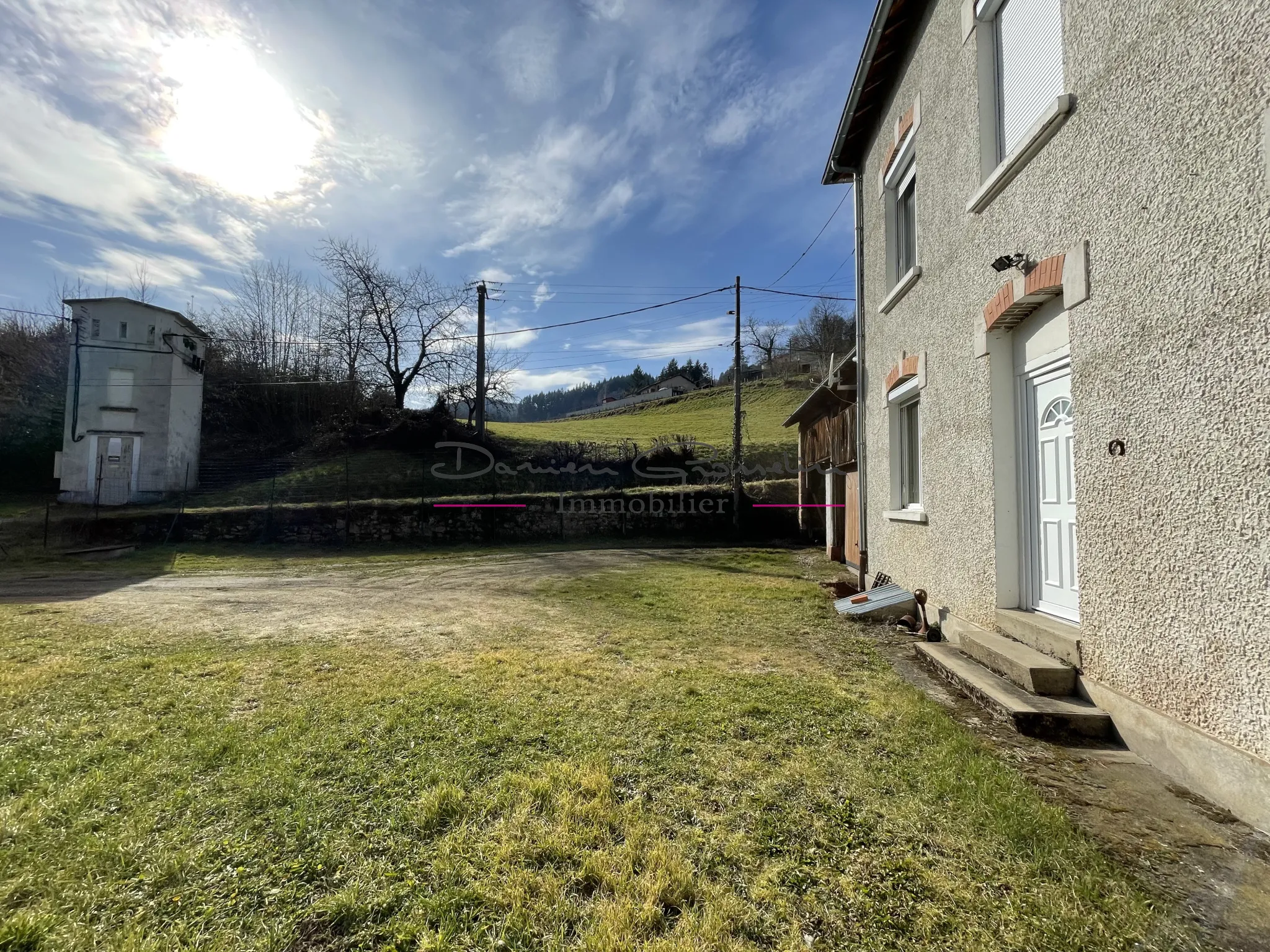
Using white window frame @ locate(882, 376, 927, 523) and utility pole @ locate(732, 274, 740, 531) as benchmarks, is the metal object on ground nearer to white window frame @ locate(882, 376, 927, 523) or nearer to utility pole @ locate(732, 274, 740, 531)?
white window frame @ locate(882, 376, 927, 523)

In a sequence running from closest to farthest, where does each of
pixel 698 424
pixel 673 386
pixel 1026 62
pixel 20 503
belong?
pixel 1026 62 → pixel 20 503 → pixel 698 424 → pixel 673 386

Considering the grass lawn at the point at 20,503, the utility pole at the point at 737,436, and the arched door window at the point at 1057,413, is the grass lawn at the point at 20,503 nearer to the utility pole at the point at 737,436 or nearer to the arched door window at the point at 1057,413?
the utility pole at the point at 737,436

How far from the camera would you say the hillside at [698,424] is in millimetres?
25047

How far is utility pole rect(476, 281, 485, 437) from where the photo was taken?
70.7 feet

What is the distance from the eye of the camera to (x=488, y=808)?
2.29m

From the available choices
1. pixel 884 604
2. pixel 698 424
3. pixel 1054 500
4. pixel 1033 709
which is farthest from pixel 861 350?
pixel 698 424

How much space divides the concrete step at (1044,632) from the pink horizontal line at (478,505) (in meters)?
12.5

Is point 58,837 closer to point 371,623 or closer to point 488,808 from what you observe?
point 488,808

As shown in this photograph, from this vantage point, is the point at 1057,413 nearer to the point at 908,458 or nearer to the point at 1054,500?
the point at 1054,500

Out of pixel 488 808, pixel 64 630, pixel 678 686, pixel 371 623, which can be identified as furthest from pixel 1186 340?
pixel 64 630

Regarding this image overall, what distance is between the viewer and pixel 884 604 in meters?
5.72

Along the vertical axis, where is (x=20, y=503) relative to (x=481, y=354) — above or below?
below

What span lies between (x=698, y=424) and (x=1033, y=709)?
1159 inches

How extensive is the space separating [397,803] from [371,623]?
3982 millimetres
